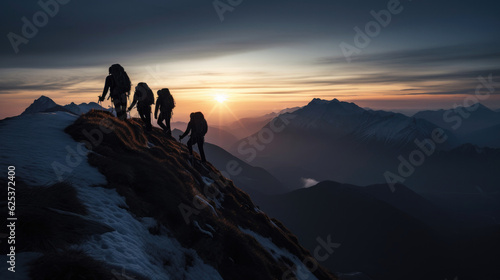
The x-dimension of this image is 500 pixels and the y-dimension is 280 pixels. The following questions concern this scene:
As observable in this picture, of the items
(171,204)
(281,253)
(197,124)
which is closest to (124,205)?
(171,204)

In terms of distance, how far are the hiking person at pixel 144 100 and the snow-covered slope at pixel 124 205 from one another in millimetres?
7434

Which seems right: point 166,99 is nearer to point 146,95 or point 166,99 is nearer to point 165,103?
point 165,103

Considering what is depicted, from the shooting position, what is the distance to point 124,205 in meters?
11.6

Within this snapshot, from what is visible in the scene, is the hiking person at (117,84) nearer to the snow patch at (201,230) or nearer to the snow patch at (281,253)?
the snow patch at (201,230)

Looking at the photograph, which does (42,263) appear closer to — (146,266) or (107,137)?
(146,266)

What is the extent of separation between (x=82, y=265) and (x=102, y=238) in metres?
2.88

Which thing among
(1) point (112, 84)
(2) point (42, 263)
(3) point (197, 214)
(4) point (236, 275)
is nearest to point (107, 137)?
(1) point (112, 84)

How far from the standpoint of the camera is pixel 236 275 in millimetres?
13148

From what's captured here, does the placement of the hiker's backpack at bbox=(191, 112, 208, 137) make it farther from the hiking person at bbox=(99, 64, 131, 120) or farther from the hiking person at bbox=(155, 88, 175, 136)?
the hiking person at bbox=(99, 64, 131, 120)

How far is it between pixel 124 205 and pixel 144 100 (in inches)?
684

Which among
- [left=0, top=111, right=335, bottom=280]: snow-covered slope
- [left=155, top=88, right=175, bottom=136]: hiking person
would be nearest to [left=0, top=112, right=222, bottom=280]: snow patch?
[left=0, top=111, right=335, bottom=280]: snow-covered slope

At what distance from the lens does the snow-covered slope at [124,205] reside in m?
8.56

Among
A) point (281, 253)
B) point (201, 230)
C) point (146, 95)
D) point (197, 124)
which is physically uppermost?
point (146, 95)

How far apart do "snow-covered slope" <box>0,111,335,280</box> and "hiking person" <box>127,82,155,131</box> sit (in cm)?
743
